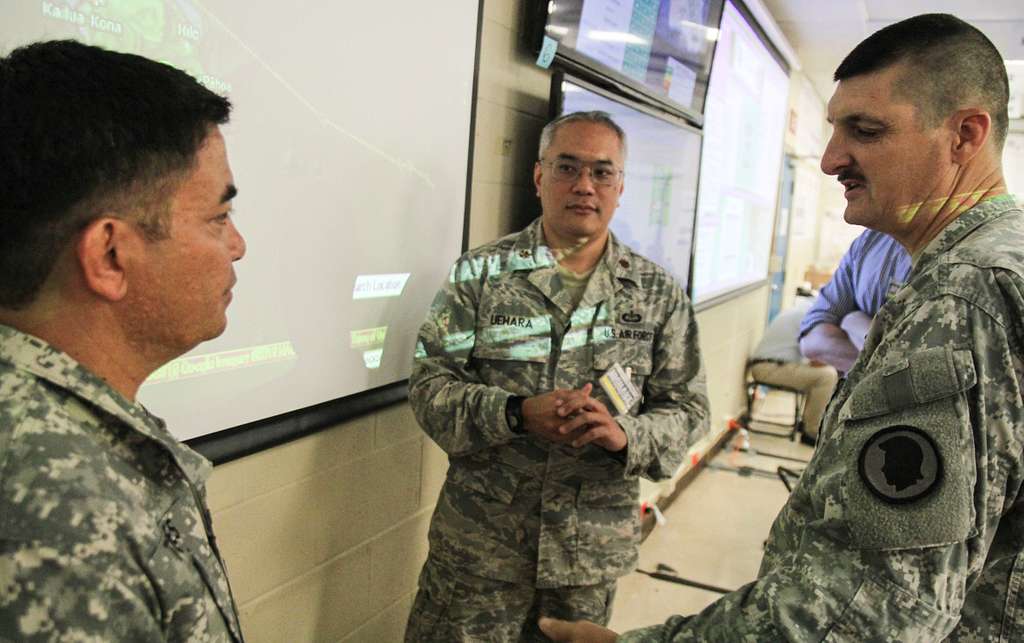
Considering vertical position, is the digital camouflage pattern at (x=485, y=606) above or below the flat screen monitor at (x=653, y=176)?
below

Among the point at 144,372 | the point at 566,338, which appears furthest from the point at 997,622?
the point at 144,372

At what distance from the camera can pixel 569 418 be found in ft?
4.83

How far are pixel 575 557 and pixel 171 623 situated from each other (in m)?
1.07

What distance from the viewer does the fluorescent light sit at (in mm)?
2189

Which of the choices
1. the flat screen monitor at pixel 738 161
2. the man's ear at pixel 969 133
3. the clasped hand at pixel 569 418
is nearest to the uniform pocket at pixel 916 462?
the man's ear at pixel 969 133

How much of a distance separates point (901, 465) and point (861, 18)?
15.6 feet

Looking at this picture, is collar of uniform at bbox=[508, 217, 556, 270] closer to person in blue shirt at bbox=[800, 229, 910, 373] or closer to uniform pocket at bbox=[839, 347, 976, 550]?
uniform pocket at bbox=[839, 347, 976, 550]

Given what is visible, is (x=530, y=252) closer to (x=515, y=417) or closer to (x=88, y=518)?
(x=515, y=417)

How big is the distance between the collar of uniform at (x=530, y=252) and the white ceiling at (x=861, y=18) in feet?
11.4

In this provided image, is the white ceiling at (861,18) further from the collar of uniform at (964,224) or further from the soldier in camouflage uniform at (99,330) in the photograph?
the soldier in camouflage uniform at (99,330)

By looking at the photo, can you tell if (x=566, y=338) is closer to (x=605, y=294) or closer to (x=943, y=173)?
(x=605, y=294)

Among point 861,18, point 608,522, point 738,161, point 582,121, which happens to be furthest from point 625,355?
point 861,18

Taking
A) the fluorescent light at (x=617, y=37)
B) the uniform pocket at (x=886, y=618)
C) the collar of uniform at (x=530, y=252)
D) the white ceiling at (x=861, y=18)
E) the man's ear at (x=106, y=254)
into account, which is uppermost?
the white ceiling at (x=861, y=18)

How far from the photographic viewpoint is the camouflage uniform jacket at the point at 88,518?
1.77ft
